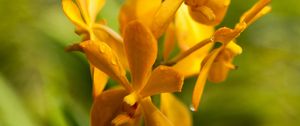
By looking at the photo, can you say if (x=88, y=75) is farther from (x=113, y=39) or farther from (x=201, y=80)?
(x=201, y=80)

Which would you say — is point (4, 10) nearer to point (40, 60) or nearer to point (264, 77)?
point (40, 60)

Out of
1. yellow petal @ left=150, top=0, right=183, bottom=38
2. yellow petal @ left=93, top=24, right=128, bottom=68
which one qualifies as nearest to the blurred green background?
yellow petal @ left=93, top=24, right=128, bottom=68

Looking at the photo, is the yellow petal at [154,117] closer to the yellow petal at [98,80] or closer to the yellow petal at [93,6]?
the yellow petal at [98,80]

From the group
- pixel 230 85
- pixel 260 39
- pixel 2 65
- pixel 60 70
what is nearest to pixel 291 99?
pixel 230 85

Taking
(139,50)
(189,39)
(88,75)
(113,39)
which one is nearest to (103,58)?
(139,50)

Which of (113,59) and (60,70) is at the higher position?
(113,59)

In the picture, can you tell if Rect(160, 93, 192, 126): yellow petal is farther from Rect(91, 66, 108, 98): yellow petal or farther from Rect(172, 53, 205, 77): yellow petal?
Rect(91, 66, 108, 98): yellow petal

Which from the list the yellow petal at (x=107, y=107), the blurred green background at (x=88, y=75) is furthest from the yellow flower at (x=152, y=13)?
the blurred green background at (x=88, y=75)
